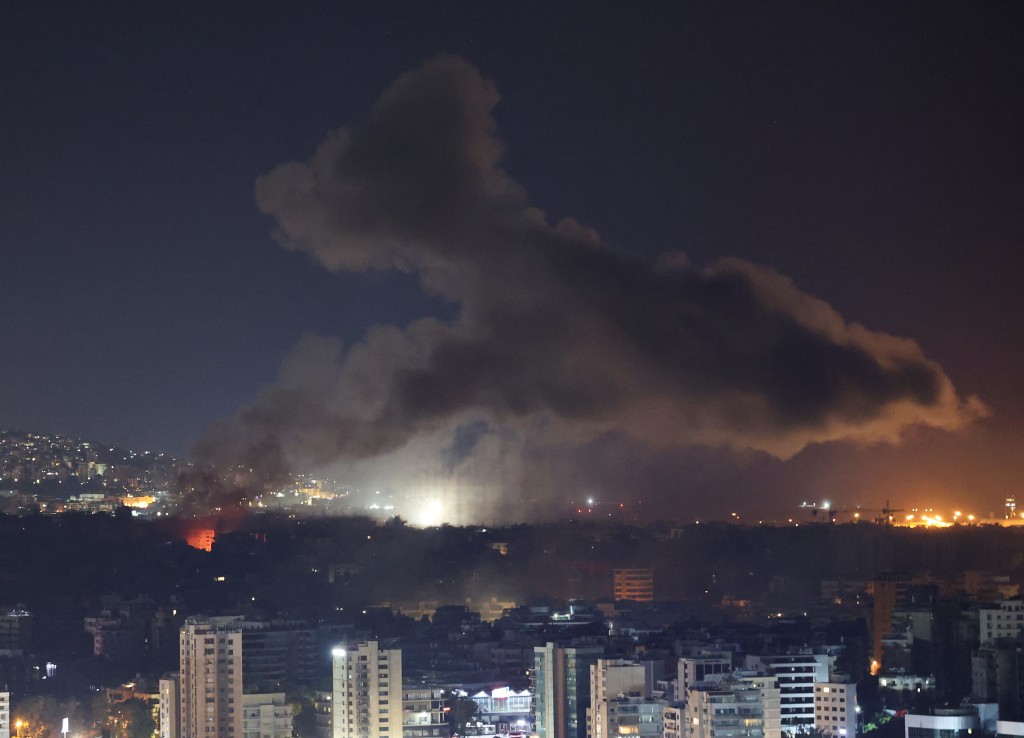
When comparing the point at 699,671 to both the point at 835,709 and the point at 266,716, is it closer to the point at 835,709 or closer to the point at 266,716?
the point at 835,709

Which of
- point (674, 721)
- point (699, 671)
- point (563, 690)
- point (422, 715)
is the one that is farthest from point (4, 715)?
point (674, 721)

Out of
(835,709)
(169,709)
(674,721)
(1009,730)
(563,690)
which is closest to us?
(674,721)

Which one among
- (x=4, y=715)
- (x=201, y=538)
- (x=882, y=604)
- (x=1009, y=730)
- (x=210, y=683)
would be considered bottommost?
(x=1009, y=730)

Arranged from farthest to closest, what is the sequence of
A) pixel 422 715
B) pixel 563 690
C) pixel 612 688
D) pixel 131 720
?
1. pixel 131 720
2. pixel 563 690
3. pixel 422 715
4. pixel 612 688

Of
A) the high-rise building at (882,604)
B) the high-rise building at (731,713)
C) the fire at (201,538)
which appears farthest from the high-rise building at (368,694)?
the fire at (201,538)

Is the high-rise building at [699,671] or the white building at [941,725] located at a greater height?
the high-rise building at [699,671]

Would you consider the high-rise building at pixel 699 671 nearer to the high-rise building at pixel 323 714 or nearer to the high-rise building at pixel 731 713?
the high-rise building at pixel 731 713
